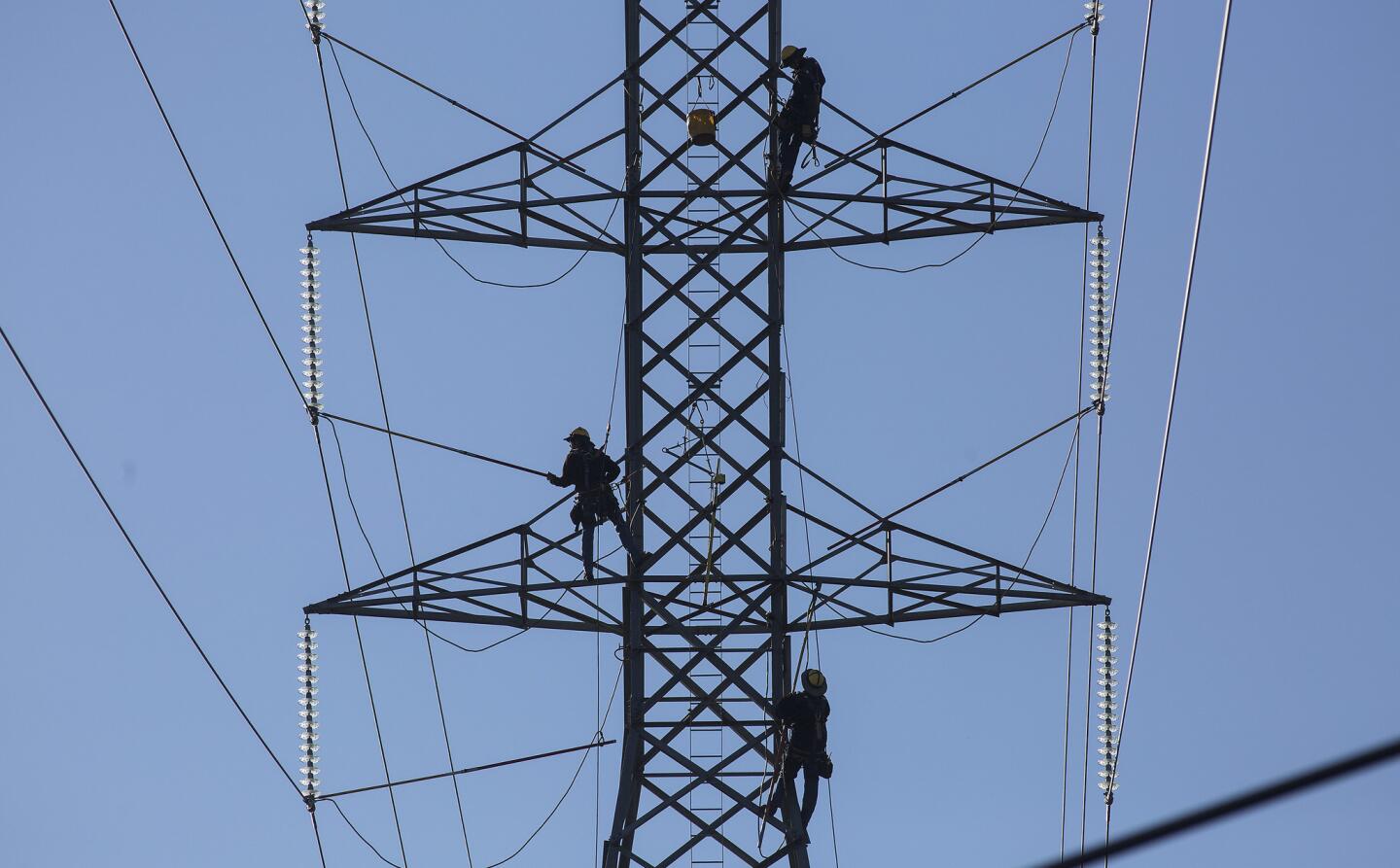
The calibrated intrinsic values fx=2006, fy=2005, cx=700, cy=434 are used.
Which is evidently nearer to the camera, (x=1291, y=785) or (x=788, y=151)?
(x=1291, y=785)

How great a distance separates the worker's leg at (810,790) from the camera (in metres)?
16.4

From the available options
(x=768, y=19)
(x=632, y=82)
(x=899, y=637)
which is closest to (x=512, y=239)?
(x=632, y=82)

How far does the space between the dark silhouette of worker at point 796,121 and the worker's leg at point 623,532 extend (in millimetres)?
3037

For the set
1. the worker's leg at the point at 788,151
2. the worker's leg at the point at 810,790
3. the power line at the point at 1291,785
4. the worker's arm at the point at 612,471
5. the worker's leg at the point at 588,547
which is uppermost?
the worker's leg at the point at 788,151

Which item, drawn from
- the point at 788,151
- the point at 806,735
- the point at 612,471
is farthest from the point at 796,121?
the point at 806,735

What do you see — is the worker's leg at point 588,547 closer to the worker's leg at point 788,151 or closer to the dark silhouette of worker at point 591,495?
the dark silhouette of worker at point 591,495

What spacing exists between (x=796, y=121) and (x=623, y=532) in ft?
12.5

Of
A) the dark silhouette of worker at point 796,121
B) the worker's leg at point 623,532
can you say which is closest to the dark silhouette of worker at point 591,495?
the worker's leg at point 623,532

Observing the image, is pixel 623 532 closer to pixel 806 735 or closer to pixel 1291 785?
pixel 806 735

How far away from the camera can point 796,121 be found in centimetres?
1714

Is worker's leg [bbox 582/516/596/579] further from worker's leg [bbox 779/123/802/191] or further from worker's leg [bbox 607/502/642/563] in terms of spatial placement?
worker's leg [bbox 779/123/802/191]

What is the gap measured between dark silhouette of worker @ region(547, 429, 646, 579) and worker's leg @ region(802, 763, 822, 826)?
2205mm

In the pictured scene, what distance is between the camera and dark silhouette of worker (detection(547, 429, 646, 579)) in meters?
16.8

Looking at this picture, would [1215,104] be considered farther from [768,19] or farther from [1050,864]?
[1050,864]
